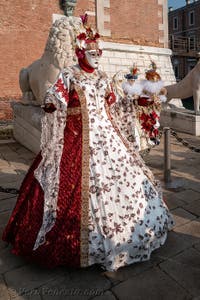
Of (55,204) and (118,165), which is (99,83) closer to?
(118,165)

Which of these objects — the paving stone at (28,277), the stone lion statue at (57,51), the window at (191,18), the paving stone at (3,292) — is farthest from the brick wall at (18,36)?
the window at (191,18)

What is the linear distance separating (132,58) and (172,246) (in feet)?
35.5

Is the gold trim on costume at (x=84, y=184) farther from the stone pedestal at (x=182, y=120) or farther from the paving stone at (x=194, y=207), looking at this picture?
the stone pedestal at (x=182, y=120)

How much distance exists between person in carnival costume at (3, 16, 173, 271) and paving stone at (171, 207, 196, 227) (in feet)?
1.64

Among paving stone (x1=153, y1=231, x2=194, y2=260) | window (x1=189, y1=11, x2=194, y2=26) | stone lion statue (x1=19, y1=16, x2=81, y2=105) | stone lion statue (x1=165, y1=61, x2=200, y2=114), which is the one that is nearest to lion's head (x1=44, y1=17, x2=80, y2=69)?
stone lion statue (x1=19, y1=16, x2=81, y2=105)

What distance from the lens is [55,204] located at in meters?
2.17

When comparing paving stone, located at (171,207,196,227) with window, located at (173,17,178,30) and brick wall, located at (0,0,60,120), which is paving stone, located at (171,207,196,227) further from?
window, located at (173,17,178,30)

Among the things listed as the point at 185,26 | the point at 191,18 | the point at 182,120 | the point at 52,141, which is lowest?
the point at 182,120

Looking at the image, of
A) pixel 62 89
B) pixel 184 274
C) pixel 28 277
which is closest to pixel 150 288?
pixel 184 274

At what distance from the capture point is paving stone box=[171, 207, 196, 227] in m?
2.91

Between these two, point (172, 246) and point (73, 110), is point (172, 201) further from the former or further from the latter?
point (73, 110)

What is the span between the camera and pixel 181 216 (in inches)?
120

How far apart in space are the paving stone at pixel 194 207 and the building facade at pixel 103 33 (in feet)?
27.7

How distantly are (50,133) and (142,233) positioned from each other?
3.71 ft
